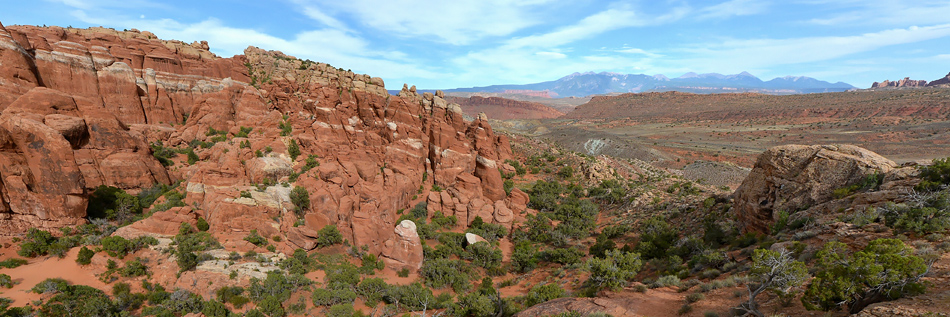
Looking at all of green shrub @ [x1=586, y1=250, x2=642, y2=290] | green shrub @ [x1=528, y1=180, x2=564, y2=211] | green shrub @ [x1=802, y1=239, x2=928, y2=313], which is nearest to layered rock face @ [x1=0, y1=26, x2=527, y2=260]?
green shrub @ [x1=528, y1=180, x2=564, y2=211]

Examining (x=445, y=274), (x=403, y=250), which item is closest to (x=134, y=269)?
(x=403, y=250)

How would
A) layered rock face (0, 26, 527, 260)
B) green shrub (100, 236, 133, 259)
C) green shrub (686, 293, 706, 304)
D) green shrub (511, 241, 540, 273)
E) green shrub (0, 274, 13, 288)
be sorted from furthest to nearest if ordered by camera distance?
green shrub (511, 241, 540, 273)
layered rock face (0, 26, 527, 260)
green shrub (100, 236, 133, 259)
green shrub (0, 274, 13, 288)
green shrub (686, 293, 706, 304)

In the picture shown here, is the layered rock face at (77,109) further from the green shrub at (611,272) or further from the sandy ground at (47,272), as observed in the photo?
the green shrub at (611,272)

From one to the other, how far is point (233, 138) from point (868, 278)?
40803 mm

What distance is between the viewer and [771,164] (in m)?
22.8

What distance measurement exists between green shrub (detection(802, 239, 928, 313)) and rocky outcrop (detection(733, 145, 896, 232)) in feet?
38.1

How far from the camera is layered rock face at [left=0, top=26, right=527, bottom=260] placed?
2461 centimetres

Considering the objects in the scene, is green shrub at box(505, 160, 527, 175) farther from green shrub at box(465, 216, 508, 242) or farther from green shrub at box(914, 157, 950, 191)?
green shrub at box(914, 157, 950, 191)

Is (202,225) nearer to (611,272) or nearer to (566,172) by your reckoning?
(611,272)

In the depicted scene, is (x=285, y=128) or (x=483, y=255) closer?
(x=483, y=255)

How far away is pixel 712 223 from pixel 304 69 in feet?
153

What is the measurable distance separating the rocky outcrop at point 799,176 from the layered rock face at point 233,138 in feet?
66.1

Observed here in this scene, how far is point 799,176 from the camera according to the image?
21.0m

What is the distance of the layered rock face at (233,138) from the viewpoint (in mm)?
24609
